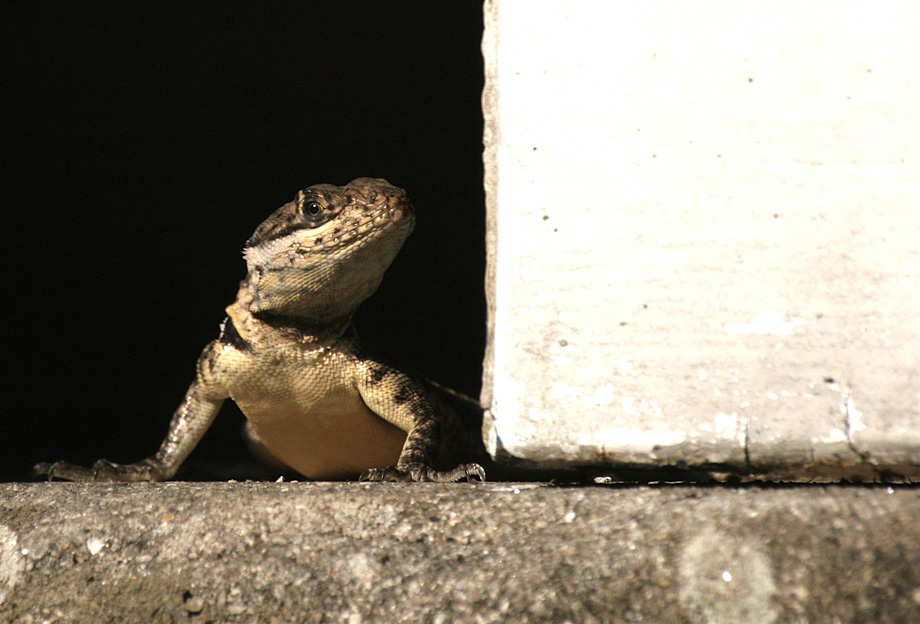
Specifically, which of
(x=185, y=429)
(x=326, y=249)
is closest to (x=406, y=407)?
(x=326, y=249)

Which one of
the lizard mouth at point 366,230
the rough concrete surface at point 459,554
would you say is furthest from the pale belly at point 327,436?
the rough concrete surface at point 459,554

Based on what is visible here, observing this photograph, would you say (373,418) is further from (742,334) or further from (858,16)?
(858,16)

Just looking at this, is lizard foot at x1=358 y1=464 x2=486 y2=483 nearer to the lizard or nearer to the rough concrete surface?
the lizard

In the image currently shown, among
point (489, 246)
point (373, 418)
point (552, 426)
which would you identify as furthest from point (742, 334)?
point (373, 418)

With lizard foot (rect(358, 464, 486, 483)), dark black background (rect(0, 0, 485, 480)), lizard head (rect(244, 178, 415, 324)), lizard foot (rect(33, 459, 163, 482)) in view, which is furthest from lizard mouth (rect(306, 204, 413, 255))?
dark black background (rect(0, 0, 485, 480))

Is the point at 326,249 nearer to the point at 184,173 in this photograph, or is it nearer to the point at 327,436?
the point at 327,436
